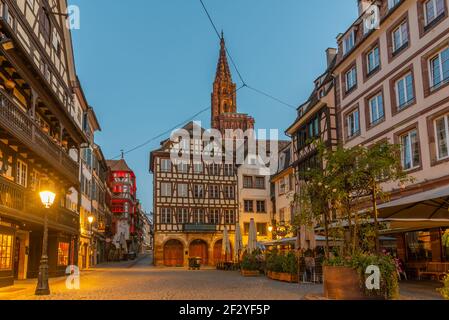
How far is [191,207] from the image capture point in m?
54.4

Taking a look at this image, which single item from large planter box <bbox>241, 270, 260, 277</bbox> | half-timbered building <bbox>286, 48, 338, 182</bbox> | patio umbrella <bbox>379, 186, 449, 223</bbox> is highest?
half-timbered building <bbox>286, 48, 338, 182</bbox>

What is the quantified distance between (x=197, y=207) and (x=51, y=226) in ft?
104

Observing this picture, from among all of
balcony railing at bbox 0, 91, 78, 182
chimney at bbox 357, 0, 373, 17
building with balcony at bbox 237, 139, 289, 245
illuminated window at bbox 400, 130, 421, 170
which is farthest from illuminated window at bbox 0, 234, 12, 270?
building with balcony at bbox 237, 139, 289, 245

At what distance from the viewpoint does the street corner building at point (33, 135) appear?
60.4ft

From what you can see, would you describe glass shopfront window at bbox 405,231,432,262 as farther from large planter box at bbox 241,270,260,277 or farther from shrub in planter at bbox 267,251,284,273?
large planter box at bbox 241,270,260,277

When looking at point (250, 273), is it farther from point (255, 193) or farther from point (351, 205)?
point (255, 193)

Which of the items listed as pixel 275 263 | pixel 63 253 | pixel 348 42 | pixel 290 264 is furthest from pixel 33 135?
pixel 348 42

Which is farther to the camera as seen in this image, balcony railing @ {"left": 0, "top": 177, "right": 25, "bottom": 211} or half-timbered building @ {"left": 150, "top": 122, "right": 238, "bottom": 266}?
half-timbered building @ {"left": 150, "top": 122, "right": 238, "bottom": 266}

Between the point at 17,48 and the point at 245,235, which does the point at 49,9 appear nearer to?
the point at 17,48

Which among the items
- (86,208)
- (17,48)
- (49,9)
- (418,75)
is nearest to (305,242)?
(418,75)

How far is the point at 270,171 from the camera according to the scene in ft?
179

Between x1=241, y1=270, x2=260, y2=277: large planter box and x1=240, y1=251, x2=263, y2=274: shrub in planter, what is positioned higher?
x1=240, y1=251, x2=263, y2=274: shrub in planter

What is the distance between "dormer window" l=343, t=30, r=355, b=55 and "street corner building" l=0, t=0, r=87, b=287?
15.5 meters

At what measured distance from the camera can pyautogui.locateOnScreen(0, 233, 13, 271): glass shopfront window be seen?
18737mm
